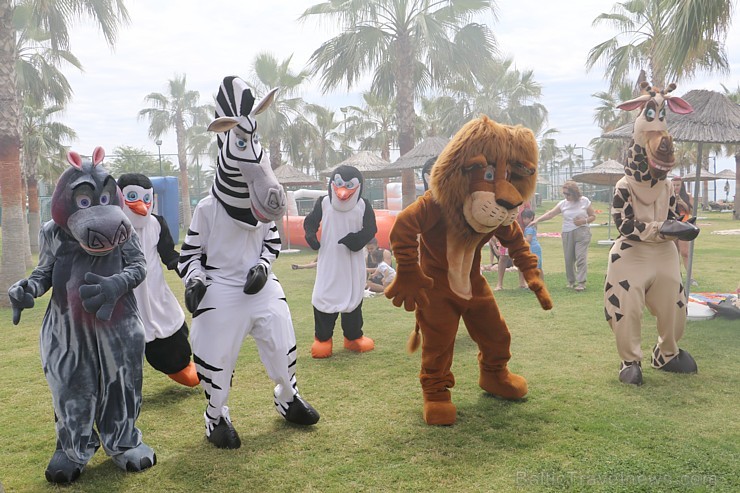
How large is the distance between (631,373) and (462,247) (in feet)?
5.50

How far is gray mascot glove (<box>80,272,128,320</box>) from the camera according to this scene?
9.27 ft

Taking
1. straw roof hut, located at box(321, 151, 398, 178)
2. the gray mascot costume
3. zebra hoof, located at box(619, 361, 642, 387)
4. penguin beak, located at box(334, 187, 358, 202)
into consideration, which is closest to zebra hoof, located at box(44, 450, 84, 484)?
the gray mascot costume

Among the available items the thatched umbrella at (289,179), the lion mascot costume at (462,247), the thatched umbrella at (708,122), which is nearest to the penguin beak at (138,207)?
the lion mascot costume at (462,247)

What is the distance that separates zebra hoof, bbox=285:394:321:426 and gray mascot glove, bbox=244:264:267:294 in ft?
2.61

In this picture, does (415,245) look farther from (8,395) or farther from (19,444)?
(8,395)

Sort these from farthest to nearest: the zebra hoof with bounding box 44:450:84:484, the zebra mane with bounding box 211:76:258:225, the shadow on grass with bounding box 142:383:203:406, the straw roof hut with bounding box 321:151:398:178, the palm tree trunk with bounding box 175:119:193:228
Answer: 1. the palm tree trunk with bounding box 175:119:193:228
2. the straw roof hut with bounding box 321:151:398:178
3. the shadow on grass with bounding box 142:383:203:406
4. the zebra mane with bounding box 211:76:258:225
5. the zebra hoof with bounding box 44:450:84:484

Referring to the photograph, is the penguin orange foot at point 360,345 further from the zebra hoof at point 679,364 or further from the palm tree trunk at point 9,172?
the palm tree trunk at point 9,172

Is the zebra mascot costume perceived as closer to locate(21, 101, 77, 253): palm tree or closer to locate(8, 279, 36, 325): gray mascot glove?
locate(8, 279, 36, 325): gray mascot glove

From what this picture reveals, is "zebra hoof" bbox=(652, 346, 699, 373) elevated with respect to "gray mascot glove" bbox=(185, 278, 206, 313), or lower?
lower

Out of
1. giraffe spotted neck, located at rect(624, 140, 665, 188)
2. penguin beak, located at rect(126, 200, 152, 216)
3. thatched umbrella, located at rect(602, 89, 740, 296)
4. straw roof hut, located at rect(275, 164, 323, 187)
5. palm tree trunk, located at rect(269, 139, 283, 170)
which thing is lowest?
penguin beak, located at rect(126, 200, 152, 216)

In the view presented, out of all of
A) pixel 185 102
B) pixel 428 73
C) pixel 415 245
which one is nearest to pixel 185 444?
pixel 415 245

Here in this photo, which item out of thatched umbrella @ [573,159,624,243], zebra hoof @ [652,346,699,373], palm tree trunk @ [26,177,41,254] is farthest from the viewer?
palm tree trunk @ [26,177,41,254]

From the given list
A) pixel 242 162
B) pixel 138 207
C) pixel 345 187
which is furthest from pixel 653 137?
pixel 138 207

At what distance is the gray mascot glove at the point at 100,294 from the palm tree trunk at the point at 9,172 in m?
6.90
